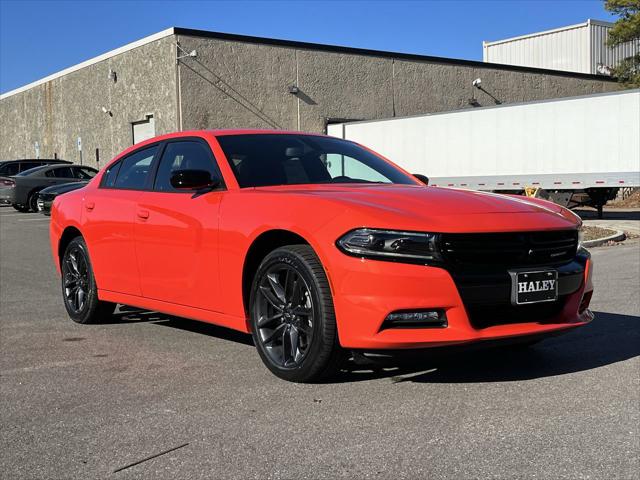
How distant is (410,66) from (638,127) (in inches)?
632

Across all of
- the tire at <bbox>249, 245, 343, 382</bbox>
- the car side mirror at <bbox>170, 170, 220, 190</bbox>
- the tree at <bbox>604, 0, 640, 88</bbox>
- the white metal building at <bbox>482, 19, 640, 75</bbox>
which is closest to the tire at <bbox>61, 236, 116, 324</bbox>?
the car side mirror at <bbox>170, 170, 220, 190</bbox>

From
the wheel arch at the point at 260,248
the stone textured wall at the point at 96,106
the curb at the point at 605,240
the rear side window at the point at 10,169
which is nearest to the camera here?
the wheel arch at the point at 260,248

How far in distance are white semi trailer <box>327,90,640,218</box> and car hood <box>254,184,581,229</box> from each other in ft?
53.8

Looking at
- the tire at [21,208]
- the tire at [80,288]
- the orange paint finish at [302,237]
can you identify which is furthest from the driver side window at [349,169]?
the tire at [21,208]

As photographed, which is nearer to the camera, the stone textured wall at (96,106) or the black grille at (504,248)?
the black grille at (504,248)

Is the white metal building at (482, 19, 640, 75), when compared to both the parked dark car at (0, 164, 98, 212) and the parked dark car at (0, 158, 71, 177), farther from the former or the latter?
the parked dark car at (0, 164, 98, 212)

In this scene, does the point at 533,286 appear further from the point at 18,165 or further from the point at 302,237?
the point at 18,165

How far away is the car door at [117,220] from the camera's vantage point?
5902mm

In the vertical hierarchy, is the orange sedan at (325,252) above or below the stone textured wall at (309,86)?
below

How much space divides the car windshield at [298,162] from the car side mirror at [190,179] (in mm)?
220

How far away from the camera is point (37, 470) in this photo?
3273 millimetres

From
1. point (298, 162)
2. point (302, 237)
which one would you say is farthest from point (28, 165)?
point (302, 237)

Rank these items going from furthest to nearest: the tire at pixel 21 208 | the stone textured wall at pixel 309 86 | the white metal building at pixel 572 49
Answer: the white metal building at pixel 572 49 → the stone textured wall at pixel 309 86 → the tire at pixel 21 208

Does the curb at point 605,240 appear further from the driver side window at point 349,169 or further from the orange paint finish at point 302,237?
the orange paint finish at point 302,237
